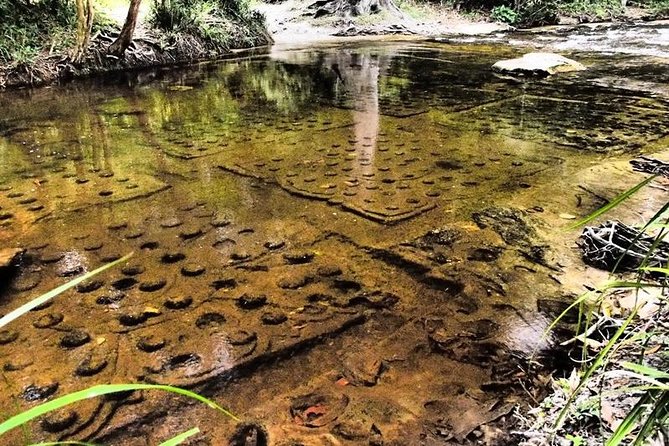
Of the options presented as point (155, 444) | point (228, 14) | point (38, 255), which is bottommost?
point (155, 444)

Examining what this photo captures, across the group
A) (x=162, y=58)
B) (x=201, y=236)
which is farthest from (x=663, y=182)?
(x=162, y=58)

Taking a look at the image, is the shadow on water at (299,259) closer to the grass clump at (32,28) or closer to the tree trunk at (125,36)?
the grass clump at (32,28)

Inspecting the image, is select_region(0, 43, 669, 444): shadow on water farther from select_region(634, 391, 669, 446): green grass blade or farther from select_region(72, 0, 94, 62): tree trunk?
select_region(72, 0, 94, 62): tree trunk

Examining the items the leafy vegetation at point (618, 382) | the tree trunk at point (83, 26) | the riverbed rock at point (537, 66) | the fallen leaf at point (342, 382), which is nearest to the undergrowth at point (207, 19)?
the tree trunk at point (83, 26)

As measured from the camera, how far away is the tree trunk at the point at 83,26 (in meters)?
6.51

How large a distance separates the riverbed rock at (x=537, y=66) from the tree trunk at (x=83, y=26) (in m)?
5.63

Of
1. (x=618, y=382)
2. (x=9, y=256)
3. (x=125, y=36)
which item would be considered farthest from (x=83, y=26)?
(x=618, y=382)

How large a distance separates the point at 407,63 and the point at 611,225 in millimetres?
6567

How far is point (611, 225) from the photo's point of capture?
83.4 inches

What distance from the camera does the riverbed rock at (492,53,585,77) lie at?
6.68 m

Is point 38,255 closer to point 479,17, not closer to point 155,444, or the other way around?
point 155,444

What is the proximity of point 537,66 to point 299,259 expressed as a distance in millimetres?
5888

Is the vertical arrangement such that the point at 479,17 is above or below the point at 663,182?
above

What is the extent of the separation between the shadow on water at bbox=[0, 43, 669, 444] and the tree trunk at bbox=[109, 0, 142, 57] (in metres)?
3.38
